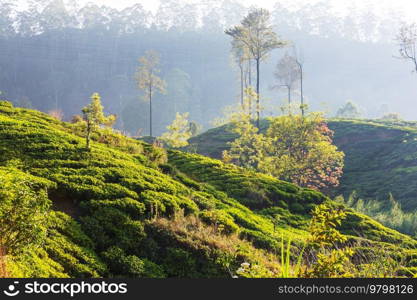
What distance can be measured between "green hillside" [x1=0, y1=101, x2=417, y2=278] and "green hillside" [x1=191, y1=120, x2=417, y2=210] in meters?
12.8

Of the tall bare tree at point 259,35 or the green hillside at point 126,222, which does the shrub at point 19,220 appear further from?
the tall bare tree at point 259,35

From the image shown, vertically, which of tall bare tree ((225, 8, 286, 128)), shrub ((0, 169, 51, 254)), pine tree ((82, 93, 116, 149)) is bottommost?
shrub ((0, 169, 51, 254))

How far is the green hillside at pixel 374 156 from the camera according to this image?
87.7 feet

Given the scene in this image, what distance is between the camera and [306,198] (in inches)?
674

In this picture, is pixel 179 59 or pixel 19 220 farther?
pixel 179 59

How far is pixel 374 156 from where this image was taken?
35.1 metres

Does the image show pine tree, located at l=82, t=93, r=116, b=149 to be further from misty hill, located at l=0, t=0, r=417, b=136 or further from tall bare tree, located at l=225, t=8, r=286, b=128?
misty hill, located at l=0, t=0, r=417, b=136

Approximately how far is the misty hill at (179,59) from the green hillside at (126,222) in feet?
303

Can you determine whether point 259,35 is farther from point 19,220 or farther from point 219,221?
point 19,220

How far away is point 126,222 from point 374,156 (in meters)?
31.7

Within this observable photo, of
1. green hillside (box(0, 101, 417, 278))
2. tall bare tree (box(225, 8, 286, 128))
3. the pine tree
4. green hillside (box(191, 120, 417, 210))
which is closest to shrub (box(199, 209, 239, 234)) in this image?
green hillside (box(0, 101, 417, 278))

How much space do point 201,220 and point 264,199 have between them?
20.2 ft

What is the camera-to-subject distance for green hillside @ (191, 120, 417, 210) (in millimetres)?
26719

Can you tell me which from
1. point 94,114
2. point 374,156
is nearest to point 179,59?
point 374,156
